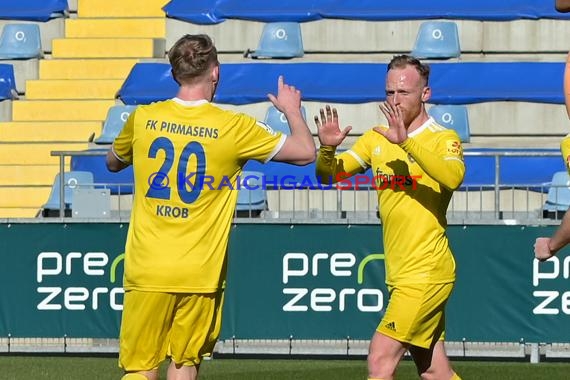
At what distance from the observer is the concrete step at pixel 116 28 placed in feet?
64.8

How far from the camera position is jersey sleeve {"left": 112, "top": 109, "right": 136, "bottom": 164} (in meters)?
6.80

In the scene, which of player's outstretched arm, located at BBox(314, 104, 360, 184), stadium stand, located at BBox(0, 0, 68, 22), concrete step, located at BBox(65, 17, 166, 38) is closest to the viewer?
player's outstretched arm, located at BBox(314, 104, 360, 184)

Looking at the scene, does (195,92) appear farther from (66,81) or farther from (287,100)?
(66,81)

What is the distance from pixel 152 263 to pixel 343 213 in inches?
278

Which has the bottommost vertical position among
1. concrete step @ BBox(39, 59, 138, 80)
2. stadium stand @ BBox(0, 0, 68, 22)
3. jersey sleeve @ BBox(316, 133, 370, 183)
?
jersey sleeve @ BBox(316, 133, 370, 183)

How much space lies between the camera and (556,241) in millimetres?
6461

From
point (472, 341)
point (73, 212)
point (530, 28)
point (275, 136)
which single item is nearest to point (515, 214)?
point (472, 341)

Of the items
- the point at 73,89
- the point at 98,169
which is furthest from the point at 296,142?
the point at 73,89

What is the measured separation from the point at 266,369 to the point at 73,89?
25.1 ft

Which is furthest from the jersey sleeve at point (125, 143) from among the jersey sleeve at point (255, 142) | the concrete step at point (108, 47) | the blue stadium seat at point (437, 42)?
the concrete step at point (108, 47)

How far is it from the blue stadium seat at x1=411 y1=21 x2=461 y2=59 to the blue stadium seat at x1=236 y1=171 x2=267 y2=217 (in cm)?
440

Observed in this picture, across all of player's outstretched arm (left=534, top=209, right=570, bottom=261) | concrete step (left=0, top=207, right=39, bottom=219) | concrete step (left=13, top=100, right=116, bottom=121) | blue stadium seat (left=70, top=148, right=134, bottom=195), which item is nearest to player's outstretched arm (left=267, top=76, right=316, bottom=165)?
player's outstretched arm (left=534, top=209, right=570, bottom=261)

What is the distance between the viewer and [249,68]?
1828cm

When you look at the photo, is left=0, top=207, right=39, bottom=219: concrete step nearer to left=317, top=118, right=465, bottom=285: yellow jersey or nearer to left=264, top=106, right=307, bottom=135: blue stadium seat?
left=264, top=106, right=307, bottom=135: blue stadium seat
